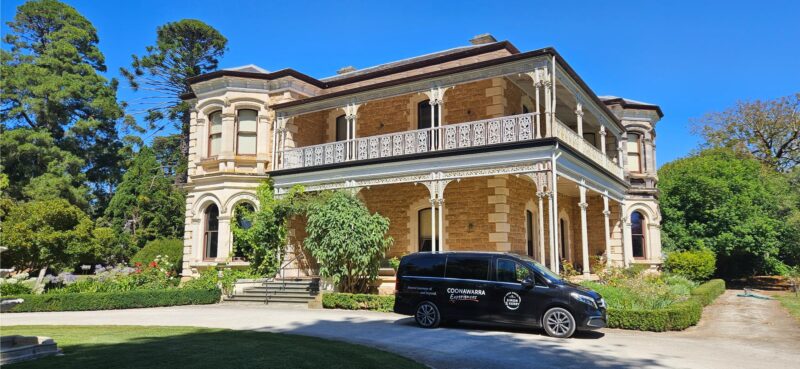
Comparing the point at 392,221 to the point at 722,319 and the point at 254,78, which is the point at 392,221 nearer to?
the point at 254,78

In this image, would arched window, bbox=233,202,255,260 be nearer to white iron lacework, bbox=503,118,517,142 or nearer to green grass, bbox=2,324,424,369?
white iron lacework, bbox=503,118,517,142

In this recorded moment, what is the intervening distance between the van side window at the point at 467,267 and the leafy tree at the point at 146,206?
26.3m

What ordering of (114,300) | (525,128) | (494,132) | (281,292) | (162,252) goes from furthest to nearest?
(162,252)
(281,292)
(114,300)
(494,132)
(525,128)

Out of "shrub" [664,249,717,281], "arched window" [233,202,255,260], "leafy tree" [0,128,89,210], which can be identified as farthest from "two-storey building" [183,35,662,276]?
"leafy tree" [0,128,89,210]

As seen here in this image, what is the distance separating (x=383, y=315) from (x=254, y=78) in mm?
13085

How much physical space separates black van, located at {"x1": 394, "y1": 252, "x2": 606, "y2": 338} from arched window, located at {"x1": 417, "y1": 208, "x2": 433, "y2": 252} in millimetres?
7622

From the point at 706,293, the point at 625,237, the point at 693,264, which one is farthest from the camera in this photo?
the point at 693,264

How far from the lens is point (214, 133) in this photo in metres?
23.4

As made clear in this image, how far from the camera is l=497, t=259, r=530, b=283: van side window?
1122 cm

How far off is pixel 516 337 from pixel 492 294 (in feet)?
3.49

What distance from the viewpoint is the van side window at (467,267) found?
11656 millimetres

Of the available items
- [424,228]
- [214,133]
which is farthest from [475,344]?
[214,133]

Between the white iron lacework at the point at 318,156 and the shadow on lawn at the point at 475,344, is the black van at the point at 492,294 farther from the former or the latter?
the white iron lacework at the point at 318,156

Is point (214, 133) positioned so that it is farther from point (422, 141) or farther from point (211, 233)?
point (422, 141)
